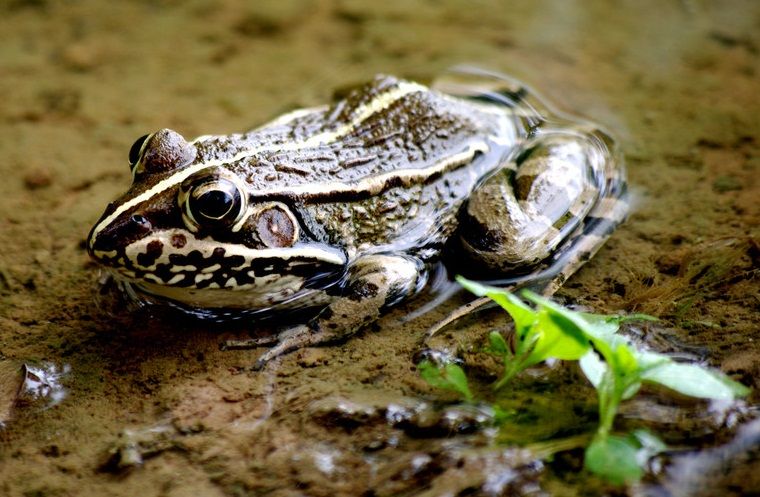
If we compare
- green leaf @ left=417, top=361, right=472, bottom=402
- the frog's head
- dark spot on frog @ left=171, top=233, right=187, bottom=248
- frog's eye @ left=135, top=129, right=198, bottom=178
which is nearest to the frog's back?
the frog's head

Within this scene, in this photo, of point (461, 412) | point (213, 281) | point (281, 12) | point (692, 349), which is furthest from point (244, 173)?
point (281, 12)

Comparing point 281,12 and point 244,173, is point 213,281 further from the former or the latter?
point 281,12

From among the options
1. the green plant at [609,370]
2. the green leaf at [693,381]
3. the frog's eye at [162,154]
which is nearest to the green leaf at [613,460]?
the green plant at [609,370]

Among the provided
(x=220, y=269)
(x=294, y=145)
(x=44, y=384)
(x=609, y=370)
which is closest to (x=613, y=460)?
(x=609, y=370)

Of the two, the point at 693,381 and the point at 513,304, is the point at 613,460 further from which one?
the point at 513,304

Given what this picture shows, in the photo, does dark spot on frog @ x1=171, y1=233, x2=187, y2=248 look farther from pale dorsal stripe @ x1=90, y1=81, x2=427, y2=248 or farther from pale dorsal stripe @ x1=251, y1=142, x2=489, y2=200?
pale dorsal stripe @ x1=251, y1=142, x2=489, y2=200

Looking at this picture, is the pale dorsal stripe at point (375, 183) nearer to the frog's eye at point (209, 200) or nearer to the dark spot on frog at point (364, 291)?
the frog's eye at point (209, 200)
